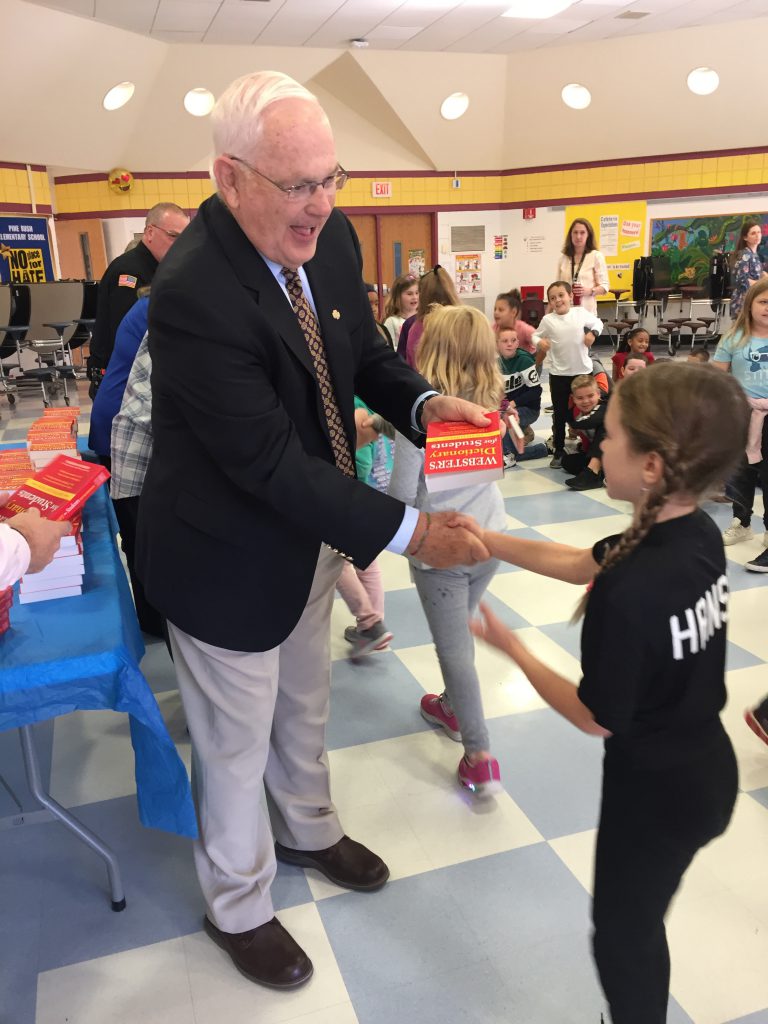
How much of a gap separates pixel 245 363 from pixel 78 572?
79cm

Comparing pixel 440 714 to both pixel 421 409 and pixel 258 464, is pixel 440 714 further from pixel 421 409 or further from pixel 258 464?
pixel 258 464

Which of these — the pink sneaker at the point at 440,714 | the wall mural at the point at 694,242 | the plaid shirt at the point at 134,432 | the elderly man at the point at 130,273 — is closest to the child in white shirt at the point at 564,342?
the elderly man at the point at 130,273

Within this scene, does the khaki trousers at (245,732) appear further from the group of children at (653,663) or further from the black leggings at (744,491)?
the black leggings at (744,491)

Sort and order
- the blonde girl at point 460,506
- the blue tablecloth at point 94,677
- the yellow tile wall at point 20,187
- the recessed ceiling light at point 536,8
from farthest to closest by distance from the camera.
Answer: the yellow tile wall at point 20,187, the recessed ceiling light at point 536,8, the blonde girl at point 460,506, the blue tablecloth at point 94,677

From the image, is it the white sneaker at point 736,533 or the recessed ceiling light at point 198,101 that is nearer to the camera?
the white sneaker at point 736,533

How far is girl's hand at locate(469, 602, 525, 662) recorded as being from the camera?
1.26 meters

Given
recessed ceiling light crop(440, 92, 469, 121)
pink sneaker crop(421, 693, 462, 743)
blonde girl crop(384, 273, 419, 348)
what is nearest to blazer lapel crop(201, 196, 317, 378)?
pink sneaker crop(421, 693, 462, 743)

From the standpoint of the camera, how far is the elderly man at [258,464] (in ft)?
4.44

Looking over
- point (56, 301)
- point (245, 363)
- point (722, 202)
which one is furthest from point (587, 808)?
point (722, 202)

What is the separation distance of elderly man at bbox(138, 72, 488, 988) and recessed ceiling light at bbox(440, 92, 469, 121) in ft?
35.1

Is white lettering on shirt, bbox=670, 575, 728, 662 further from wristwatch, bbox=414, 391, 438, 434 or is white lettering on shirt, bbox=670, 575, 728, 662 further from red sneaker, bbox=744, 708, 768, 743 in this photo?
red sneaker, bbox=744, 708, 768, 743

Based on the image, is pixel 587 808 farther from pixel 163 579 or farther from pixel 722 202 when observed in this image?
pixel 722 202

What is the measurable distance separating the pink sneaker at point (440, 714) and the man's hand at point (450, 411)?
115 centimetres

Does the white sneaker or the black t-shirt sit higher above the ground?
the black t-shirt
